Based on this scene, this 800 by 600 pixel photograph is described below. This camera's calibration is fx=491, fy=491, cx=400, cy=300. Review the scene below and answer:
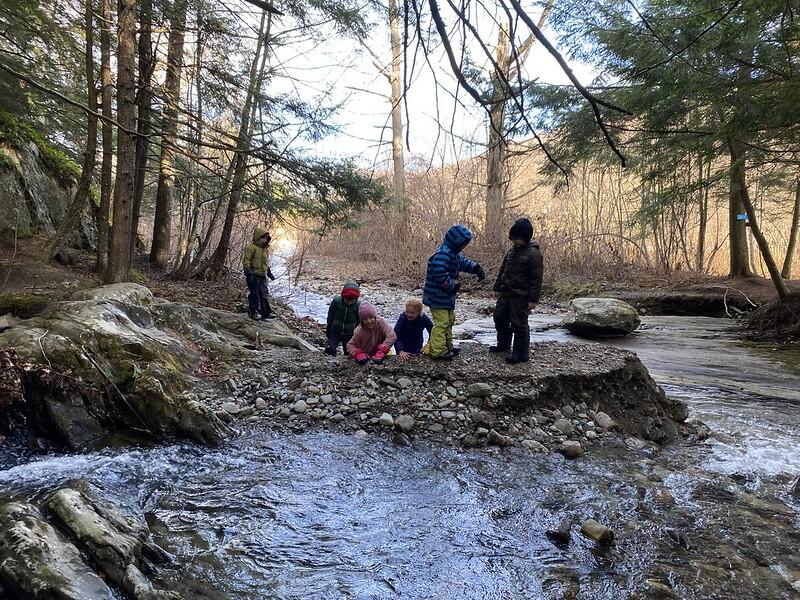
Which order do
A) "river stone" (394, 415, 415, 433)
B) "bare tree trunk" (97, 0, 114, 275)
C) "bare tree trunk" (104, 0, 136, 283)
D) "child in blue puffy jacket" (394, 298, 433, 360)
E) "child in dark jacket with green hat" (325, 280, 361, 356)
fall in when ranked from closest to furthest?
"river stone" (394, 415, 415, 433) → "child in blue puffy jacket" (394, 298, 433, 360) → "child in dark jacket with green hat" (325, 280, 361, 356) → "bare tree trunk" (104, 0, 136, 283) → "bare tree trunk" (97, 0, 114, 275)

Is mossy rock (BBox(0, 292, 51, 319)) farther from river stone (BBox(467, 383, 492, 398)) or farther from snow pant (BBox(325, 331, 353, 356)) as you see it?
river stone (BBox(467, 383, 492, 398))

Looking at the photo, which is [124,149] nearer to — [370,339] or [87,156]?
[87,156]

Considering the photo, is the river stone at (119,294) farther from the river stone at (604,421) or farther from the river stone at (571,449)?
the river stone at (604,421)

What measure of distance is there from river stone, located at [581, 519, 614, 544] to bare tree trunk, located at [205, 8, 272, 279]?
22.6 feet

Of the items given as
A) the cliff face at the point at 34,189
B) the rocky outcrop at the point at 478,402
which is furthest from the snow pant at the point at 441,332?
the cliff face at the point at 34,189

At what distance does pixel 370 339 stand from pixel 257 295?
3.68m

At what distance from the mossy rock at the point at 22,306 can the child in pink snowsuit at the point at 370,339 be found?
3268 millimetres

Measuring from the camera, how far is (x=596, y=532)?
3.18 m

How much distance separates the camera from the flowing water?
276 cm

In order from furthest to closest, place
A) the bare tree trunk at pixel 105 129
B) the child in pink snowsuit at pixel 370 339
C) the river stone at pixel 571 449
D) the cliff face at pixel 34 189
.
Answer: the cliff face at pixel 34 189
the bare tree trunk at pixel 105 129
the child in pink snowsuit at pixel 370 339
the river stone at pixel 571 449

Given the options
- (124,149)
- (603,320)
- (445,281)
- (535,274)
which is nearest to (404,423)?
(445,281)

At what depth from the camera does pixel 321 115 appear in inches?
373

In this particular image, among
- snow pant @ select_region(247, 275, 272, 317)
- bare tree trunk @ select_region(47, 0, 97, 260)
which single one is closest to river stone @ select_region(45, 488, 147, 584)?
snow pant @ select_region(247, 275, 272, 317)

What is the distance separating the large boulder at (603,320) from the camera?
1084 centimetres
